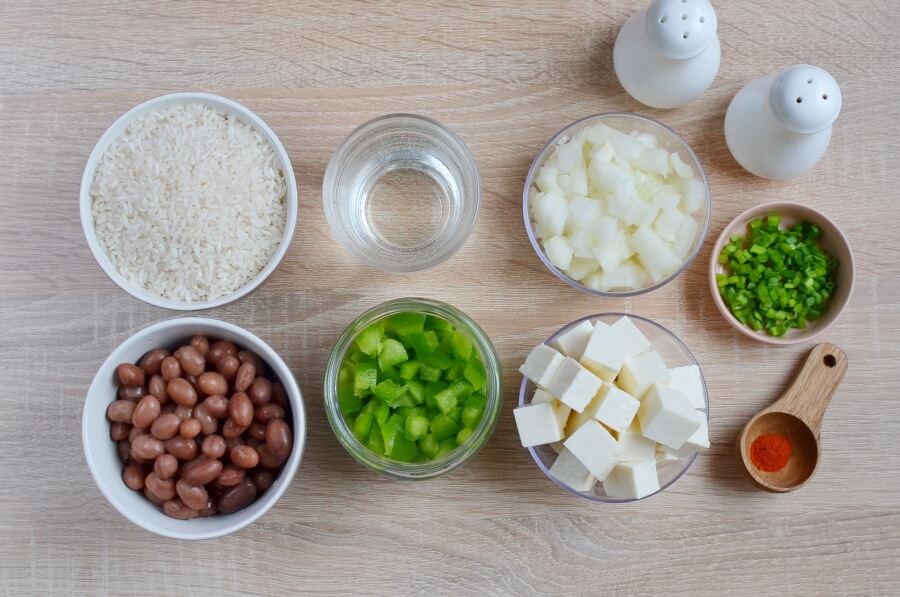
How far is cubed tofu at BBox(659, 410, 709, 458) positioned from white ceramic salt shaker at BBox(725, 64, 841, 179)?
558mm

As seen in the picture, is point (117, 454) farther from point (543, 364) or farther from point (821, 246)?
point (821, 246)

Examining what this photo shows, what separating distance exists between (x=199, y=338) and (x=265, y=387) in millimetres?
157

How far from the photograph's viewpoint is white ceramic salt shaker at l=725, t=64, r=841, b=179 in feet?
4.58

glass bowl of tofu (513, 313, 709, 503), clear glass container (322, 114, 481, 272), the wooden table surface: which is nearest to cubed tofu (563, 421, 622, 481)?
glass bowl of tofu (513, 313, 709, 503)

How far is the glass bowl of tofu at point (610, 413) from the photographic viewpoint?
4.48 feet

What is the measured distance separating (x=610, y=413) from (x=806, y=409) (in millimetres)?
506

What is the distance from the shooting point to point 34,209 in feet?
5.15

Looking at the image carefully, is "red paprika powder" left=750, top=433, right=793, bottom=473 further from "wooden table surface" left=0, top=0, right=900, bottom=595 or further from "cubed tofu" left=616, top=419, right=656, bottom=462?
"cubed tofu" left=616, top=419, right=656, bottom=462

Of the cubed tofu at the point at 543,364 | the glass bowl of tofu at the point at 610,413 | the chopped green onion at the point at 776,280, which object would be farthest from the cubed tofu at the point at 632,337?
the chopped green onion at the point at 776,280

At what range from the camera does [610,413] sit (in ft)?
4.48

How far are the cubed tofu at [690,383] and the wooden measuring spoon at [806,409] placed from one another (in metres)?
0.17

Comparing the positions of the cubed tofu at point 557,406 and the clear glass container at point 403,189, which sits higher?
the clear glass container at point 403,189

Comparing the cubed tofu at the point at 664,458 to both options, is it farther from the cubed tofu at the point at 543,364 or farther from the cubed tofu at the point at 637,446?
the cubed tofu at the point at 543,364

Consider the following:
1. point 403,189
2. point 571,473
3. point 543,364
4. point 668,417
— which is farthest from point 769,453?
point 403,189
